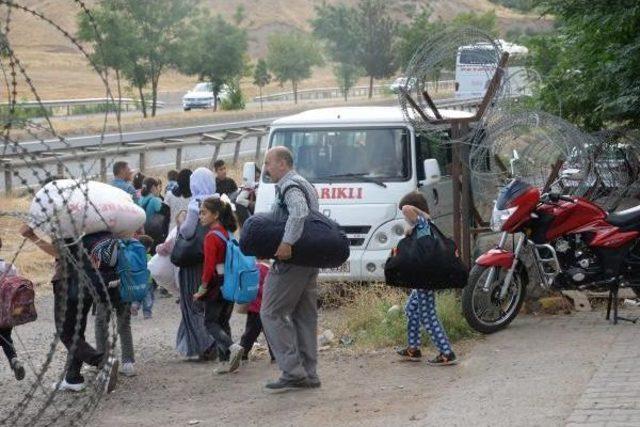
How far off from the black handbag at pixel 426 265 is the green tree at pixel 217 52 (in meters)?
46.6

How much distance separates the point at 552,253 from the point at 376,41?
52.0m

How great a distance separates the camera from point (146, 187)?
14430mm

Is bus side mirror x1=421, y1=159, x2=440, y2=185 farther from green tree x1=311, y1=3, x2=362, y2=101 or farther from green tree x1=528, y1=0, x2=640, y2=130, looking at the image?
green tree x1=311, y1=3, x2=362, y2=101

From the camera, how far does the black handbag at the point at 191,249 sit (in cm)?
981

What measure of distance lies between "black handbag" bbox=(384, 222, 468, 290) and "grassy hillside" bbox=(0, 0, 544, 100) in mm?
49041

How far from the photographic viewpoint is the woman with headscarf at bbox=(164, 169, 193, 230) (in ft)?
46.1

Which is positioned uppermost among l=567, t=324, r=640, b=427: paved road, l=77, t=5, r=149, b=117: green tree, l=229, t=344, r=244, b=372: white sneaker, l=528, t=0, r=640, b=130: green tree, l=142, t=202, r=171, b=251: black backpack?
l=77, t=5, r=149, b=117: green tree

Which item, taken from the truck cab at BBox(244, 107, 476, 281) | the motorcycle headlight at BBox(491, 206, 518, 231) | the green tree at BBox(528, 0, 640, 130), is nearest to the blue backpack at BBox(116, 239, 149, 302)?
the motorcycle headlight at BBox(491, 206, 518, 231)

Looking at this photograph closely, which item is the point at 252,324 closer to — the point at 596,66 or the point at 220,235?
the point at 220,235

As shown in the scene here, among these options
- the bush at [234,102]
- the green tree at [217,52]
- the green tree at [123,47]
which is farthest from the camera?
the green tree at [217,52]

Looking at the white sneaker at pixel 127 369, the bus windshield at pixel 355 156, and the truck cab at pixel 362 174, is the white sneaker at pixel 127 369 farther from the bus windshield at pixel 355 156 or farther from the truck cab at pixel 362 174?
the bus windshield at pixel 355 156

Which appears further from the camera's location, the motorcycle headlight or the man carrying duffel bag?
the motorcycle headlight

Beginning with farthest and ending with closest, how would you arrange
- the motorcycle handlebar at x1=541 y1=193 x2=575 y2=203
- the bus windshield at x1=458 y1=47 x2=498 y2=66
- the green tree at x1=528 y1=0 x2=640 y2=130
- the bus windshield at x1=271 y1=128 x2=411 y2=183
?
the bus windshield at x1=271 y1=128 x2=411 y2=183 → the green tree at x1=528 y1=0 x2=640 y2=130 → the bus windshield at x1=458 y1=47 x2=498 y2=66 → the motorcycle handlebar at x1=541 y1=193 x2=575 y2=203

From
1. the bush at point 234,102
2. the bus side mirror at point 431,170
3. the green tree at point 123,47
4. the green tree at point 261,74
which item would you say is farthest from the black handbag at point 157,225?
the green tree at point 261,74
